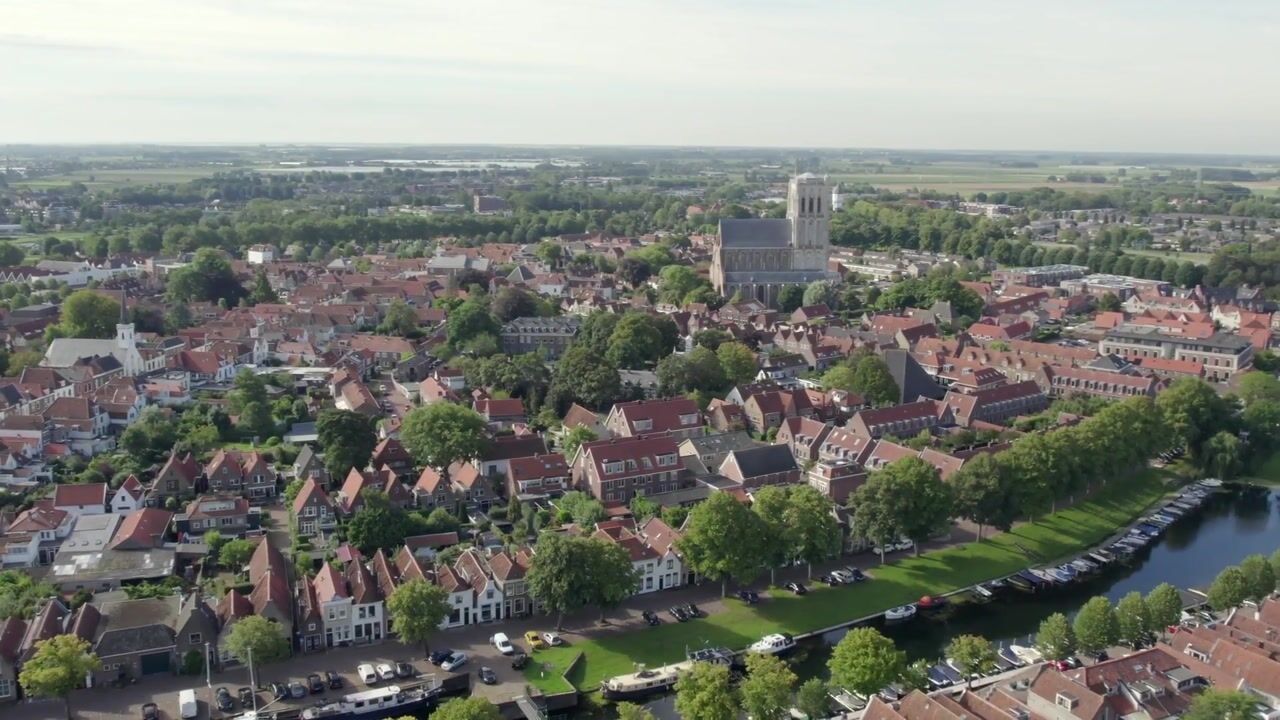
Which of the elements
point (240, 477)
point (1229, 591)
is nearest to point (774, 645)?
point (1229, 591)

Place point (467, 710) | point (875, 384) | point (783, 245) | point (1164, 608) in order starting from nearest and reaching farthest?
point (467, 710) < point (1164, 608) < point (875, 384) < point (783, 245)

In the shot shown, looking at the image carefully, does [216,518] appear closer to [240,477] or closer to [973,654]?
[240,477]

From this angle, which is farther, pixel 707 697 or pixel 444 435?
pixel 444 435

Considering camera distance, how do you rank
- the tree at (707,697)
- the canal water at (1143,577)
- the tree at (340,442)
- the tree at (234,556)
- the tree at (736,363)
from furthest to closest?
the tree at (736,363), the tree at (340,442), the tree at (234,556), the canal water at (1143,577), the tree at (707,697)

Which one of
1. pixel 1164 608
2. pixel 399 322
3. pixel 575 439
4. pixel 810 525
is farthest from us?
pixel 399 322

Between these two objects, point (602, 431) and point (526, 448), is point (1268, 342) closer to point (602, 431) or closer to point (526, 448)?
point (602, 431)

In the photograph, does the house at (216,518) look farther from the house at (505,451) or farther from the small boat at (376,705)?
the small boat at (376,705)

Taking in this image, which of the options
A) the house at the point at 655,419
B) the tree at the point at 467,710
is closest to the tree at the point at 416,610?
the tree at the point at 467,710
